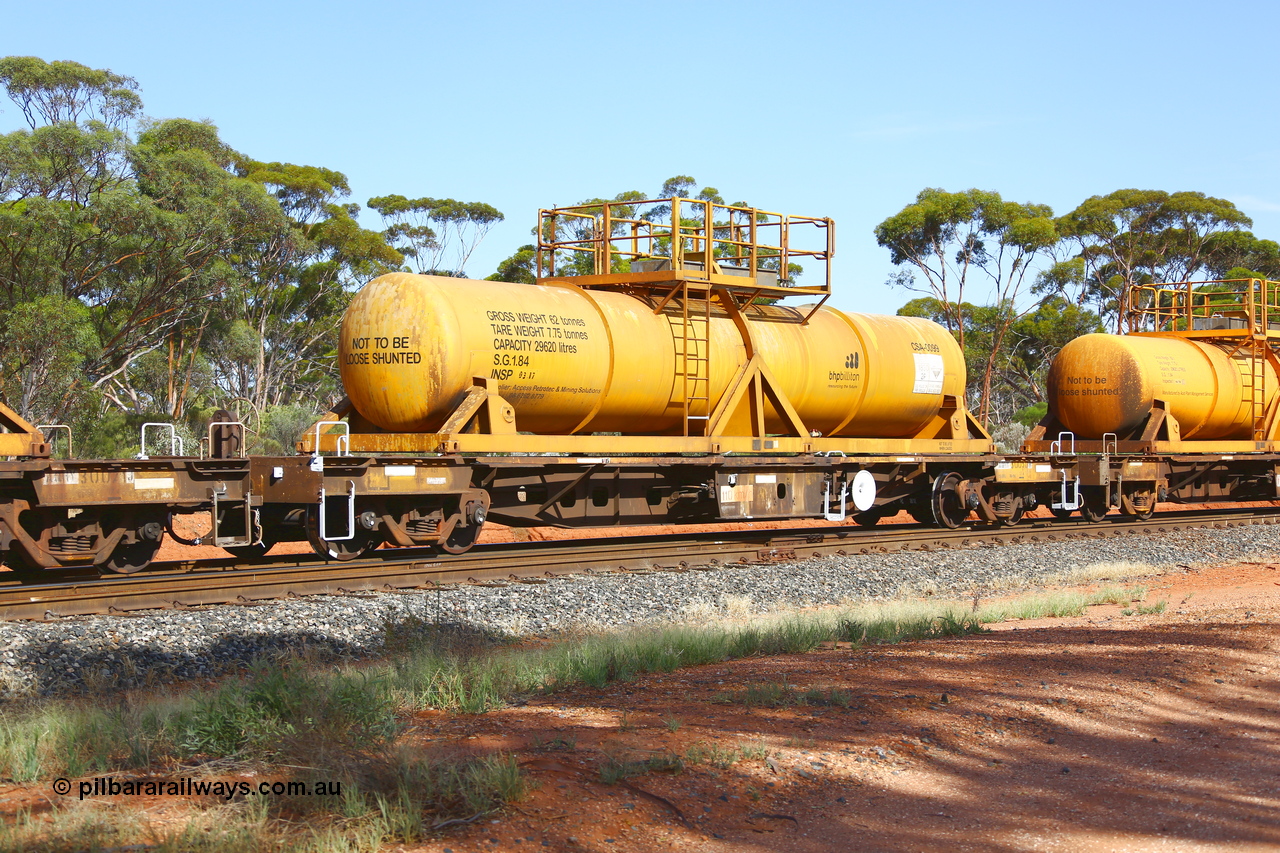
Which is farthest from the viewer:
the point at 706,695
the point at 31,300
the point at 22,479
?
the point at 31,300

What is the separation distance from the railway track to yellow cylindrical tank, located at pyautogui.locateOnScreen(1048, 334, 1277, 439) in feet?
10.1

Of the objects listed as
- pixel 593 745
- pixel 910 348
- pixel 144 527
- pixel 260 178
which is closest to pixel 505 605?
pixel 144 527

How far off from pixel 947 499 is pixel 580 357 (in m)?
8.28

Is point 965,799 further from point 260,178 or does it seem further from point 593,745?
point 260,178

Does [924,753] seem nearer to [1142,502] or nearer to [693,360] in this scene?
[693,360]

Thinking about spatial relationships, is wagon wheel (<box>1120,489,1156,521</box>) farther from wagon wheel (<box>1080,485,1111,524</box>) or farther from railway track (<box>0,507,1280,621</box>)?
railway track (<box>0,507,1280,621</box>)

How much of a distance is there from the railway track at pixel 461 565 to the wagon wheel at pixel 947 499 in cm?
49

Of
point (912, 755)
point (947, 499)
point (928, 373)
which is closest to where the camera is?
point (912, 755)

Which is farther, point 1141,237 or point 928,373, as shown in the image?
point 1141,237

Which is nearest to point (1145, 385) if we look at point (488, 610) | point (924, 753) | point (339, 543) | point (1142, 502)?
point (1142, 502)

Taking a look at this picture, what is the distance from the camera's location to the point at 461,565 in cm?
1365

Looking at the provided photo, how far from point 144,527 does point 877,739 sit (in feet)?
29.2

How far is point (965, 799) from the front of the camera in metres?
5.56

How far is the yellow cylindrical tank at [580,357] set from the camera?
45.3ft
